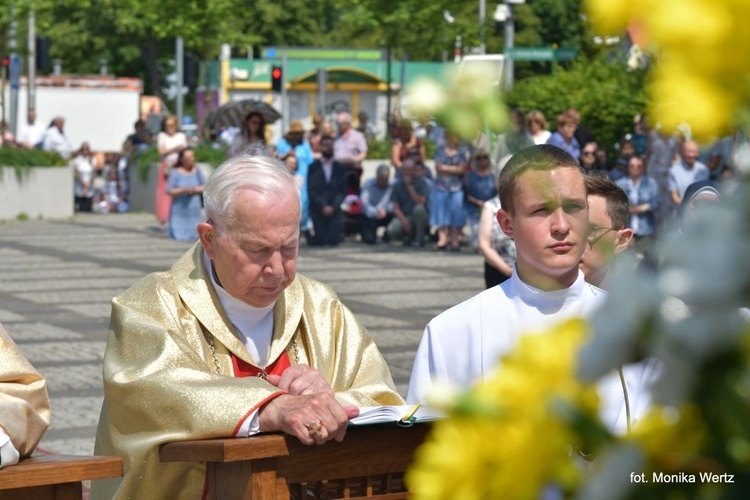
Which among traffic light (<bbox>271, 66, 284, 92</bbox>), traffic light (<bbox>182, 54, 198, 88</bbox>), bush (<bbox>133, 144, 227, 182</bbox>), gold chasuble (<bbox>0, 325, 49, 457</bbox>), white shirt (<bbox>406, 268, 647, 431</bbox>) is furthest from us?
traffic light (<bbox>182, 54, 198, 88</bbox>)

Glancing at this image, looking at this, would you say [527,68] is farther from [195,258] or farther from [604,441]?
[604,441]

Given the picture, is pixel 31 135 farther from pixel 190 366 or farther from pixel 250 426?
pixel 250 426

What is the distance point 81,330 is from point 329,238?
9.12m

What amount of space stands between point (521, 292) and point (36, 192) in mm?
23225

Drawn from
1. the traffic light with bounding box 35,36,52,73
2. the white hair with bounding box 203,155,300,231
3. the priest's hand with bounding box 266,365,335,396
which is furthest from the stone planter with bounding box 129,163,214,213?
the priest's hand with bounding box 266,365,335,396

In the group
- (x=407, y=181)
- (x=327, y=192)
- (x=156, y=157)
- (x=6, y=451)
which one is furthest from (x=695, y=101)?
(x=156, y=157)

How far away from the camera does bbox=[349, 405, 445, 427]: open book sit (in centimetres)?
310

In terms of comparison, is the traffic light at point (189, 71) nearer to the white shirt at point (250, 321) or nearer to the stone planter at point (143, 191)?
the stone planter at point (143, 191)

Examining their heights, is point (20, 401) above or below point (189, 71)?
above

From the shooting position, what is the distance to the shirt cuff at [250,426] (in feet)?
10.3

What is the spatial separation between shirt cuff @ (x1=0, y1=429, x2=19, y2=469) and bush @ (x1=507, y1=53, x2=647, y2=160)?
16421 millimetres

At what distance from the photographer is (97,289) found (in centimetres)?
1482

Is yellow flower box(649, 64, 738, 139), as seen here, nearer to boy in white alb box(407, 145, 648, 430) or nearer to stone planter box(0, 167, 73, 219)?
boy in white alb box(407, 145, 648, 430)

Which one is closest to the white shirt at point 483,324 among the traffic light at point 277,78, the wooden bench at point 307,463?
the wooden bench at point 307,463
